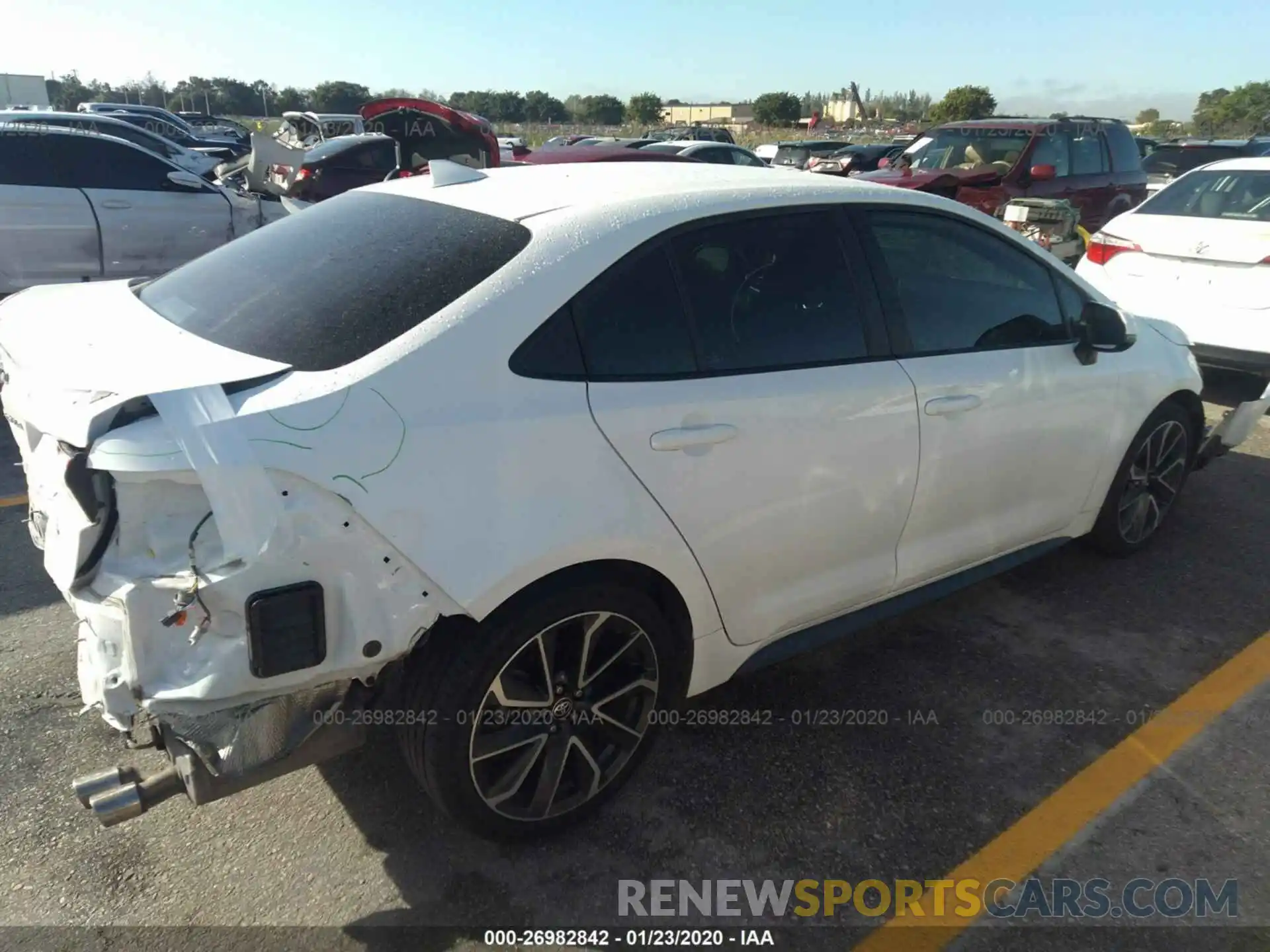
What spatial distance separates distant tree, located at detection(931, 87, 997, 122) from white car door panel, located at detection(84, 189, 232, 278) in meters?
43.1

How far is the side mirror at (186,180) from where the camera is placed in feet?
24.4

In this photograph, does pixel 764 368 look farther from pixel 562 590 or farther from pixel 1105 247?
pixel 1105 247

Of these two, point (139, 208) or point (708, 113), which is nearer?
point (139, 208)

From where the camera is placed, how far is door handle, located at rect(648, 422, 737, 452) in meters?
2.38

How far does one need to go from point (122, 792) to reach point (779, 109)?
59019 mm

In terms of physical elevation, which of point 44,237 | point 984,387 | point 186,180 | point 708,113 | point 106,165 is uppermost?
point 708,113

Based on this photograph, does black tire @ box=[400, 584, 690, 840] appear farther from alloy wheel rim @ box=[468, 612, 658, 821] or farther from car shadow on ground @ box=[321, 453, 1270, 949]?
car shadow on ground @ box=[321, 453, 1270, 949]

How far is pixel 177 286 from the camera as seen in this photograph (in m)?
2.84

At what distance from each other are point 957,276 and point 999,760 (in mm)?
1622

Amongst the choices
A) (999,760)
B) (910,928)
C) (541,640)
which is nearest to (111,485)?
(541,640)

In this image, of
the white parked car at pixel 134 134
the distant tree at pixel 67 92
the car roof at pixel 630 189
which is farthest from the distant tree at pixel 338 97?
the car roof at pixel 630 189

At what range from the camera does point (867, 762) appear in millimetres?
2906

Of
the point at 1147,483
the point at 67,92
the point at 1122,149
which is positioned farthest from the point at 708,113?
the point at 1147,483

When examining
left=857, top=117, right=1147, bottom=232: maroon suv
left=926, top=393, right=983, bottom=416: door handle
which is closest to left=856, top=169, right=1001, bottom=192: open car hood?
left=857, top=117, right=1147, bottom=232: maroon suv
